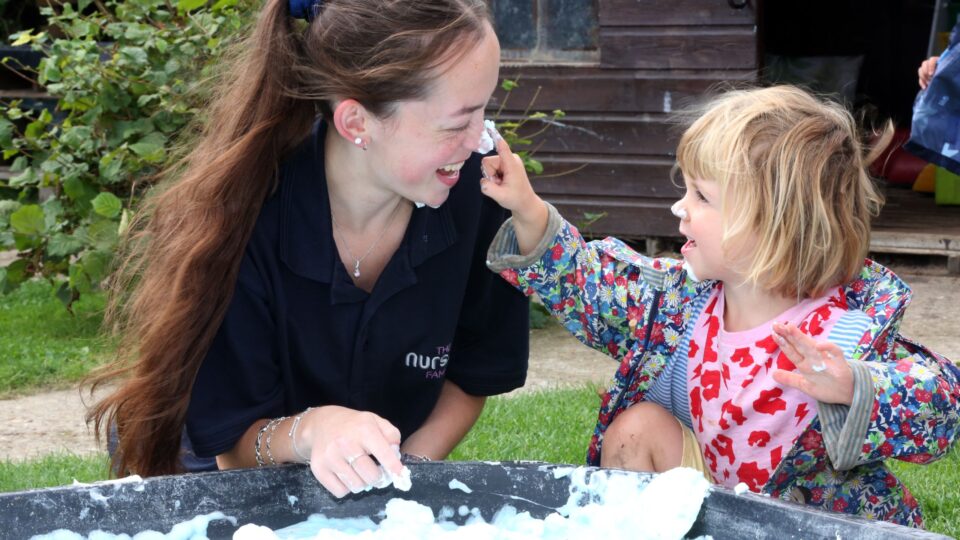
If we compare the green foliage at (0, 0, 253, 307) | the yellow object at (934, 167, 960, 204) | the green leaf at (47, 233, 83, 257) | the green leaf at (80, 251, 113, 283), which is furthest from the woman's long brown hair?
the yellow object at (934, 167, 960, 204)

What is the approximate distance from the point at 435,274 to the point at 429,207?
124mm

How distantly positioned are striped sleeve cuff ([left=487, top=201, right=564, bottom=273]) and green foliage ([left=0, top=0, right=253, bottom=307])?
2308 millimetres

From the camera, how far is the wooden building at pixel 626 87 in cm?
552

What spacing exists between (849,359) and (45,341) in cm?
392

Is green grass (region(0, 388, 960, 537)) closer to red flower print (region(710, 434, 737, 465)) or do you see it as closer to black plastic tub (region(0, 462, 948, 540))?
red flower print (region(710, 434, 737, 465))

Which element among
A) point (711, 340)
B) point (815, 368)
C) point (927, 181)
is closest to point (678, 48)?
point (927, 181)

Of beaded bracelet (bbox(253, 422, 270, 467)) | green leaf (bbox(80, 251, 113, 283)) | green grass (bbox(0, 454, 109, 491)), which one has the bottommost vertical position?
green grass (bbox(0, 454, 109, 491))

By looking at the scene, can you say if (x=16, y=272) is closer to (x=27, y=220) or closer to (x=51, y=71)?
(x=27, y=220)

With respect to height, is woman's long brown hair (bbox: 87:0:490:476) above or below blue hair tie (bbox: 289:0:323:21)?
below

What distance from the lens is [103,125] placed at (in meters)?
4.65

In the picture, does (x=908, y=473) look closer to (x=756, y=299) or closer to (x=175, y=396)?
(x=756, y=299)

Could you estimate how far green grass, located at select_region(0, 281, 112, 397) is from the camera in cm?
450

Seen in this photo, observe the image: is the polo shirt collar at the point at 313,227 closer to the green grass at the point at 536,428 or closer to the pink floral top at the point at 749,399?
the pink floral top at the point at 749,399

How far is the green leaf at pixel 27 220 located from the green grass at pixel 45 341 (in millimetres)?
401
